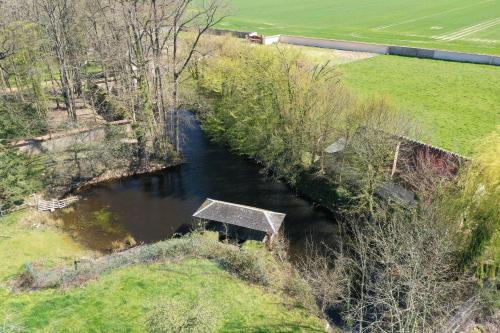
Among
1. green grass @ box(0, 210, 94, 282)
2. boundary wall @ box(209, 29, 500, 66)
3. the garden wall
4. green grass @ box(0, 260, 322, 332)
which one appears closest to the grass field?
boundary wall @ box(209, 29, 500, 66)

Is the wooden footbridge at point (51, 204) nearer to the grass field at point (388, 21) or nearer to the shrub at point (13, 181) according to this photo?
the shrub at point (13, 181)

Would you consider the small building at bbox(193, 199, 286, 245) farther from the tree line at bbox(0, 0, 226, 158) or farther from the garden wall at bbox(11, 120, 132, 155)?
the garden wall at bbox(11, 120, 132, 155)

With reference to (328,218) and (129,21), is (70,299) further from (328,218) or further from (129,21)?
(129,21)

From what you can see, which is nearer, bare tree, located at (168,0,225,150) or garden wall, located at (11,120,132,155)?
garden wall, located at (11,120,132,155)

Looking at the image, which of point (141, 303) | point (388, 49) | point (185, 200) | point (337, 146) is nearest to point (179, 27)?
point (185, 200)

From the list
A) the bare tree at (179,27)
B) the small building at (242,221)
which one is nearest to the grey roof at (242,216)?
the small building at (242,221)

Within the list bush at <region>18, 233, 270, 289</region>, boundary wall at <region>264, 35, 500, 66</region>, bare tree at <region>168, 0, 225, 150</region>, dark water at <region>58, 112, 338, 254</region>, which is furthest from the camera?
boundary wall at <region>264, 35, 500, 66</region>

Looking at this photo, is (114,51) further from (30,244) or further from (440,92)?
(440,92)
